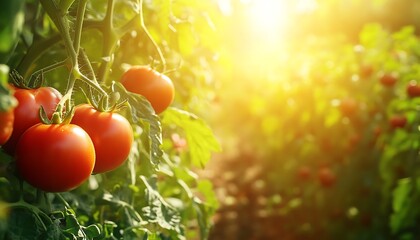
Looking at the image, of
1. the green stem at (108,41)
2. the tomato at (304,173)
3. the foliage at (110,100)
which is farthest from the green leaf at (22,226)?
the tomato at (304,173)

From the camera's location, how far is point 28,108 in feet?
2.91

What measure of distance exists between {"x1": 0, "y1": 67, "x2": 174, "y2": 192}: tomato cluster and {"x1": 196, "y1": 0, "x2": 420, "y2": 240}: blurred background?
3.19 feet

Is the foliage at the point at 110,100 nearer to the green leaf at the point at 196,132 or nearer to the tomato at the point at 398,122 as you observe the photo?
the green leaf at the point at 196,132

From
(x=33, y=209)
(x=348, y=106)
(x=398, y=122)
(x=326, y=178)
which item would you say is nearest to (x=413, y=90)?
(x=398, y=122)

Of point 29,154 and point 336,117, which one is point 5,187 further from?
point 336,117

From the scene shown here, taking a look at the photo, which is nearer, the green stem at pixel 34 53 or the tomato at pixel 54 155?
the tomato at pixel 54 155

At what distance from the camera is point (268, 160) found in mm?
5043

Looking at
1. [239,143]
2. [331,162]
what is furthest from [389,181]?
[239,143]

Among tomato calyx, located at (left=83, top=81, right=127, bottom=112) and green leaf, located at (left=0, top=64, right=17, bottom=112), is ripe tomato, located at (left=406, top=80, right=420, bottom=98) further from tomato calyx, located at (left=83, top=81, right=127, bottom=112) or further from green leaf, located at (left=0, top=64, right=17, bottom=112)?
green leaf, located at (left=0, top=64, right=17, bottom=112)

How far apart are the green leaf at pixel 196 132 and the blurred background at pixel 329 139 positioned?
514 millimetres

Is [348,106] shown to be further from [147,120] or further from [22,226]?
[22,226]

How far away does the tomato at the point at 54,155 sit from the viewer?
84 centimetres

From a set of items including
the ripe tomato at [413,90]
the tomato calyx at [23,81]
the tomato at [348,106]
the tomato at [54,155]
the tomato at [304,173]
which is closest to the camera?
the tomato at [54,155]

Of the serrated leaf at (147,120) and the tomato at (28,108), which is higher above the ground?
the serrated leaf at (147,120)
